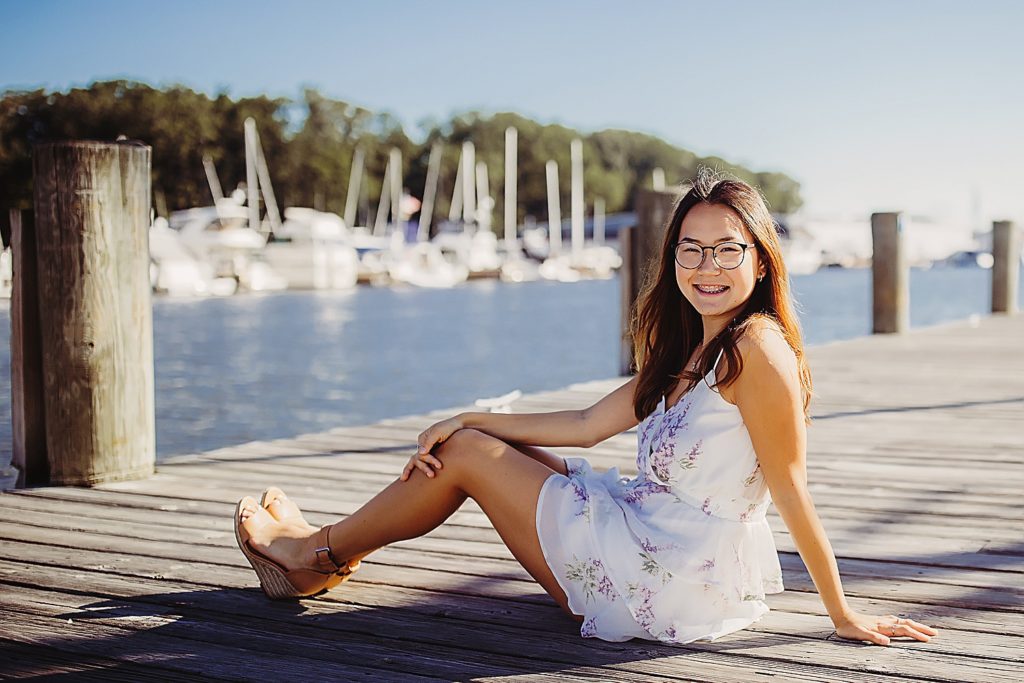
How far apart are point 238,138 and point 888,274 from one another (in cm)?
5983

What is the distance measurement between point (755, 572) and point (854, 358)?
6.29 metres

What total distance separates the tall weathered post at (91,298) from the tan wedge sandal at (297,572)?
1.48 metres

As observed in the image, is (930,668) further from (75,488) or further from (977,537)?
(75,488)

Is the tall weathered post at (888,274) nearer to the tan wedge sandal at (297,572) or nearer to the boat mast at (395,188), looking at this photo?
the tan wedge sandal at (297,572)

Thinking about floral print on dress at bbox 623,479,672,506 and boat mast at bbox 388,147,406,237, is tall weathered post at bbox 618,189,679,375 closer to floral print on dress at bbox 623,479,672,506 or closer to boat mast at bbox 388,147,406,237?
floral print on dress at bbox 623,479,672,506

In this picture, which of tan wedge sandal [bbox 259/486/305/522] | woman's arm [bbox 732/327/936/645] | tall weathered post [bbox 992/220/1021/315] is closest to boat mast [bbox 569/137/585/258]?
tall weathered post [bbox 992/220/1021/315]

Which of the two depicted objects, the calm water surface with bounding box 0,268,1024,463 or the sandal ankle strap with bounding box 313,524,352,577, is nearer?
the sandal ankle strap with bounding box 313,524,352,577

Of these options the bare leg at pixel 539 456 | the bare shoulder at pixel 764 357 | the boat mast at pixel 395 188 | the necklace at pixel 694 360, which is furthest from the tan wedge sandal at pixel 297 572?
the boat mast at pixel 395 188

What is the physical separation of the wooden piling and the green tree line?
4558 cm

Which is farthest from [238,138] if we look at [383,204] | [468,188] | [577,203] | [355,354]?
[355,354]

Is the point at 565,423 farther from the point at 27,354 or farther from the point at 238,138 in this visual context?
the point at 238,138

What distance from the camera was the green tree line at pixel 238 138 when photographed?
6128 cm

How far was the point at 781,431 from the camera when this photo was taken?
7.28 ft

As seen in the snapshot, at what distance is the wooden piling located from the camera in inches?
155
